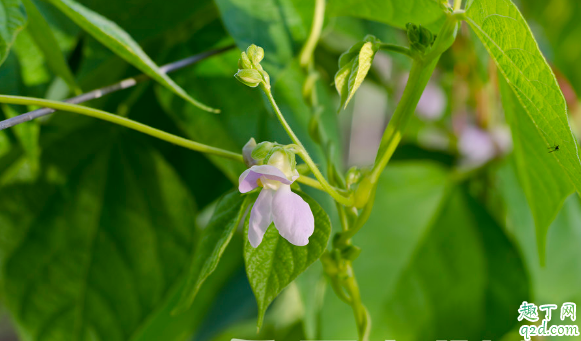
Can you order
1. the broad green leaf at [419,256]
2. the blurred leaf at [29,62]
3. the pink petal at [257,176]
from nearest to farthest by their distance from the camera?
1. the pink petal at [257,176]
2. the blurred leaf at [29,62]
3. the broad green leaf at [419,256]

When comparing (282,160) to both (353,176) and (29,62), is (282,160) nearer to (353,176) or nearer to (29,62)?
(353,176)

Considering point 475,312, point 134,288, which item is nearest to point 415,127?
point 475,312

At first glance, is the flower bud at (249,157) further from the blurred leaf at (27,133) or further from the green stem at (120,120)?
the blurred leaf at (27,133)

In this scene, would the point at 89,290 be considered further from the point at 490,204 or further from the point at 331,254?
the point at 490,204

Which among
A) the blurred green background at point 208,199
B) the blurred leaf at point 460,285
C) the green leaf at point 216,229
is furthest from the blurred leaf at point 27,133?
the blurred leaf at point 460,285

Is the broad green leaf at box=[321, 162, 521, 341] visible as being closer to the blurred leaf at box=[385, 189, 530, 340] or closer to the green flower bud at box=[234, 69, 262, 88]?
the blurred leaf at box=[385, 189, 530, 340]

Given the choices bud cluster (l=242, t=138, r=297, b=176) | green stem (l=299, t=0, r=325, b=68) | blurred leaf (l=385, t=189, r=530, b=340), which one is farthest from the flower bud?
blurred leaf (l=385, t=189, r=530, b=340)
